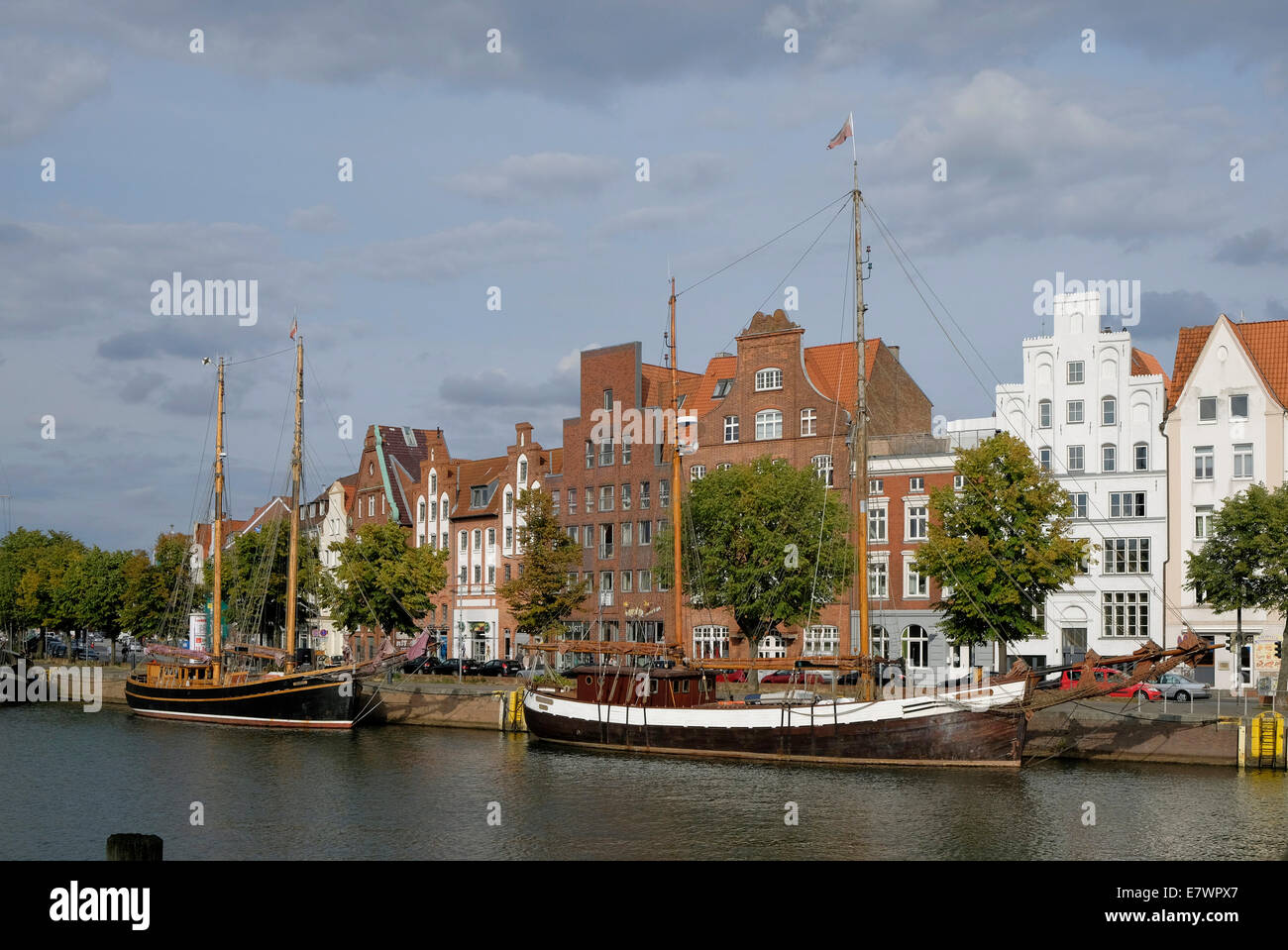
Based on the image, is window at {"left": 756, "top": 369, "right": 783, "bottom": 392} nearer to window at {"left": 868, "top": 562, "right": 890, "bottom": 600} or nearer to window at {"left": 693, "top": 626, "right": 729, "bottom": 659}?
window at {"left": 868, "top": 562, "right": 890, "bottom": 600}

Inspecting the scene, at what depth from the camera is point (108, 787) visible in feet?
153

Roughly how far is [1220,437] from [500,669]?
4334 centimetres

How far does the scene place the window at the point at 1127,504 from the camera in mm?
77125

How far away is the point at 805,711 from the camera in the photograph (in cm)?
5212

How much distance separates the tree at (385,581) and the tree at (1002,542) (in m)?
35.6

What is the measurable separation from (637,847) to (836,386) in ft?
185

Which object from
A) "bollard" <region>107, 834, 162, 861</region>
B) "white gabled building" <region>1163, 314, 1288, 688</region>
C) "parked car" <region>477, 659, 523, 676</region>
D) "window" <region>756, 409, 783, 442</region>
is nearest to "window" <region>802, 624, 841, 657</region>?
"window" <region>756, 409, 783, 442</region>

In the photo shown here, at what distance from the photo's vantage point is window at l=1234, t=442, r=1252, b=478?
74062mm

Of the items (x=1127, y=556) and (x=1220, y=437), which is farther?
(x=1127, y=556)

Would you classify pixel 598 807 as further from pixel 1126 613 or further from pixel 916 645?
pixel 916 645

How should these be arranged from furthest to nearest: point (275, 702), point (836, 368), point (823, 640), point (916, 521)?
1. point (836, 368)
2. point (823, 640)
3. point (916, 521)
4. point (275, 702)

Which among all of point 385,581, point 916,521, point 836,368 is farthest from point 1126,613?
point 385,581

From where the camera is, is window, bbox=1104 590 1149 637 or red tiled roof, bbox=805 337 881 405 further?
red tiled roof, bbox=805 337 881 405

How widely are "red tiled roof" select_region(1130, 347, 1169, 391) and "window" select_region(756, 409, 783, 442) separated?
21505mm
